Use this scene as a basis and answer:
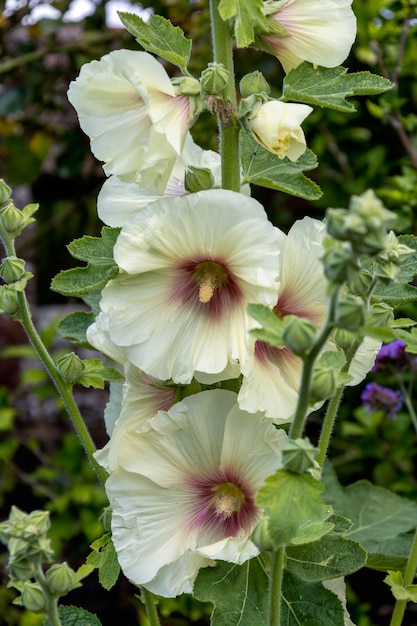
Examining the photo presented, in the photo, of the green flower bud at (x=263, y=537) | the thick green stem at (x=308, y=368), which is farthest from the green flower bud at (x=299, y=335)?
the green flower bud at (x=263, y=537)

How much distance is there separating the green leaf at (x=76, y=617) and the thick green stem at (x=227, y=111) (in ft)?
1.44

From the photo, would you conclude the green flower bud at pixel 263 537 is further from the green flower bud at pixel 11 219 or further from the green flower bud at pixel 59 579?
the green flower bud at pixel 11 219

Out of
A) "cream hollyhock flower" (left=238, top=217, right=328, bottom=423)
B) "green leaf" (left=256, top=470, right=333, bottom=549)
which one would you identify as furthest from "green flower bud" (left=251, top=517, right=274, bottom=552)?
"cream hollyhock flower" (left=238, top=217, right=328, bottom=423)

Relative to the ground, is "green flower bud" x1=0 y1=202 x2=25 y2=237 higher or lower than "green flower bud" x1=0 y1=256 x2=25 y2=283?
higher

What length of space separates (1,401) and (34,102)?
29.2 inches

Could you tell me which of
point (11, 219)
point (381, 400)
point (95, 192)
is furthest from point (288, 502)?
point (95, 192)

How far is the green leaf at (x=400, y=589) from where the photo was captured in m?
0.81

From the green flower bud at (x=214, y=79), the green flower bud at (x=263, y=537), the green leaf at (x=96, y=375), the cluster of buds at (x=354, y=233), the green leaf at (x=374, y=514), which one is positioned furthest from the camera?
the green leaf at (x=374, y=514)

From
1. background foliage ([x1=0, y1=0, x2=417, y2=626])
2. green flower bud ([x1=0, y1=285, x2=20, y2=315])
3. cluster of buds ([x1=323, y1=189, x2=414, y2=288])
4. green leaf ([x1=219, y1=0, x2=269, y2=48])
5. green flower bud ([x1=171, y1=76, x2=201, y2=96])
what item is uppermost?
green leaf ([x1=219, y1=0, x2=269, y2=48])

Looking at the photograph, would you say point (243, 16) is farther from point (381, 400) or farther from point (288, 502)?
point (381, 400)

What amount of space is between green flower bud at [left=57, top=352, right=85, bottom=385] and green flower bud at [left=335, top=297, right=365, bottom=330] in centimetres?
34

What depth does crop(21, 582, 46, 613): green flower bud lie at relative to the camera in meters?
0.65

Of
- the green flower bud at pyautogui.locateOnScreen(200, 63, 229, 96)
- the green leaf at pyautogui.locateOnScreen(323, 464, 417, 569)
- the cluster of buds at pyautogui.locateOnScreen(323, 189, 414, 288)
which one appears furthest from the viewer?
the green leaf at pyautogui.locateOnScreen(323, 464, 417, 569)

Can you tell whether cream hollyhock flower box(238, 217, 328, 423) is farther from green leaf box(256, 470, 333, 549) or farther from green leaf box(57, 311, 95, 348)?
green leaf box(57, 311, 95, 348)
